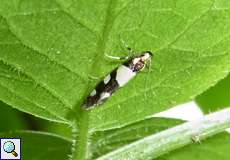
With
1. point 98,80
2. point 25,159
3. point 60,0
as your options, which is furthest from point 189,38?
point 25,159

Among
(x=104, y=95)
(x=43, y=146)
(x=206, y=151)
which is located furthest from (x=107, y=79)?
(x=206, y=151)

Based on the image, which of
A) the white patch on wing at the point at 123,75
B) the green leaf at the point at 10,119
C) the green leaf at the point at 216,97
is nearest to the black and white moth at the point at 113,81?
the white patch on wing at the point at 123,75

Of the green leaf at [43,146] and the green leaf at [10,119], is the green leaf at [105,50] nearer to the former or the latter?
the green leaf at [43,146]

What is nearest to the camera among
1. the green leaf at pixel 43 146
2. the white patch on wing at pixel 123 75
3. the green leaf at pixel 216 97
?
the white patch on wing at pixel 123 75

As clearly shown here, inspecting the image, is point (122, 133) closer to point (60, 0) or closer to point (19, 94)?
point (19, 94)

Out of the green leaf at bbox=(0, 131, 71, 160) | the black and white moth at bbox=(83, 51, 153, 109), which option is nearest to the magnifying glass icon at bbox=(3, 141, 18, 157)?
the green leaf at bbox=(0, 131, 71, 160)
